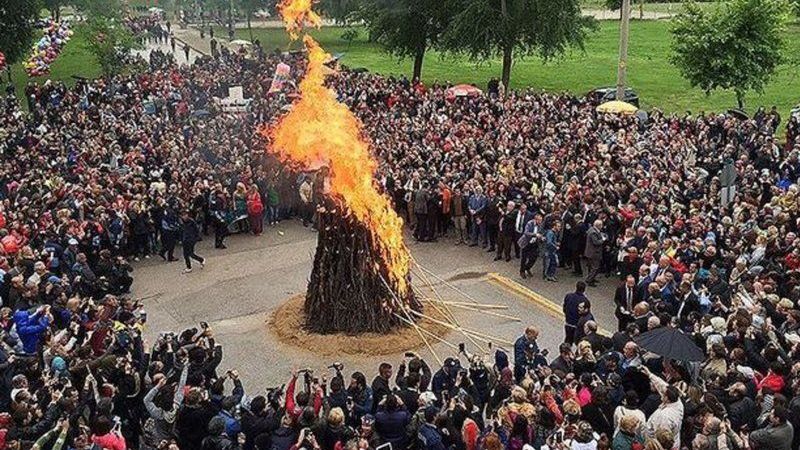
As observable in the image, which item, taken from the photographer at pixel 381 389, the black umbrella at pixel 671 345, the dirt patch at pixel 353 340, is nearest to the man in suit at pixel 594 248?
the dirt patch at pixel 353 340

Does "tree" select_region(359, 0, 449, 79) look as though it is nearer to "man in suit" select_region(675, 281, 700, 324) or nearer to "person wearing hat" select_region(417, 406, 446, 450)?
"man in suit" select_region(675, 281, 700, 324)

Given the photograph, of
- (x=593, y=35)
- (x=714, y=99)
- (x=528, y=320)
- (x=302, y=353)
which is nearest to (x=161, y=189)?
(x=302, y=353)

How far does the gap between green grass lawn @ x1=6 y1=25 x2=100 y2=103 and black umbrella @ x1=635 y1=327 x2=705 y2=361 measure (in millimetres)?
37418

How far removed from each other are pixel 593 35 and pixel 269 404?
176 ft

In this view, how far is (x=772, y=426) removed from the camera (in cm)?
910

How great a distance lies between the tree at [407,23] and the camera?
37375mm

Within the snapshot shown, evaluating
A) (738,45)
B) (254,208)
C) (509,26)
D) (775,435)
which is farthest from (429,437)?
(509,26)

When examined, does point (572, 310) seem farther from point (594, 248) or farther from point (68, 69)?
point (68, 69)

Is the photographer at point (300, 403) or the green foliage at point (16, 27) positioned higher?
the green foliage at point (16, 27)

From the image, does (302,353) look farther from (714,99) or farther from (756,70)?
(714,99)

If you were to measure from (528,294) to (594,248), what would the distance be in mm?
1658

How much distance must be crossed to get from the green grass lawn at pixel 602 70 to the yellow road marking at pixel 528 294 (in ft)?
66.6

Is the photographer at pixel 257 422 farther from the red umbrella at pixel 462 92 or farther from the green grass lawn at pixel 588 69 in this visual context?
the green grass lawn at pixel 588 69

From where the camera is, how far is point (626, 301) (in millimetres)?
14539
